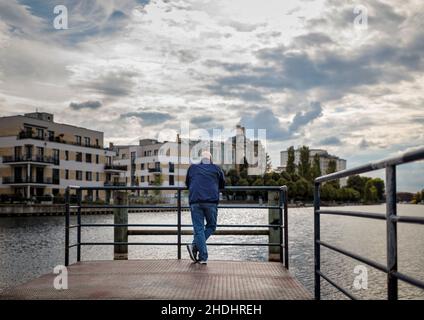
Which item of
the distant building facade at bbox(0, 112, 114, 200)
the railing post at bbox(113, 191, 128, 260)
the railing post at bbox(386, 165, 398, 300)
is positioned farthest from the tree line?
the railing post at bbox(386, 165, 398, 300)

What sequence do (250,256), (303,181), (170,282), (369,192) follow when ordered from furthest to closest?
1. (369,192)
2. (303,181)
3. (250,256)
4. (170,282)

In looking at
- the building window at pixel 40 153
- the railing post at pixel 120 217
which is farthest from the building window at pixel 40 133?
the railing post at pixel 120 217

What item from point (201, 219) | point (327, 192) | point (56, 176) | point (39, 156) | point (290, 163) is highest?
point (290, 163)

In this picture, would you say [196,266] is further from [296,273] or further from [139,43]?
[139,43]

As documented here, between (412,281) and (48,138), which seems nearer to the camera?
(412,281)

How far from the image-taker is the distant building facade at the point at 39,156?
242 ft

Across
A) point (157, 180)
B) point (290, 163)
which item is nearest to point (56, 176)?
point (157, 180)

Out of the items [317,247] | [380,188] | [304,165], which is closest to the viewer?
[317,247]

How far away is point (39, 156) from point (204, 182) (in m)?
70.4

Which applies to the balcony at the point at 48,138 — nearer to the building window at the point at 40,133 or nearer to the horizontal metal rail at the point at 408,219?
the building window at the point at 40,133

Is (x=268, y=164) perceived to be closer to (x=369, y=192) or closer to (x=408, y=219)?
(x=369, y=192)

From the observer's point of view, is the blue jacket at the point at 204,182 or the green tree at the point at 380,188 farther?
the blue jacket at the point at 204,182

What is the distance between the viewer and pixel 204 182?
8.98 metres
